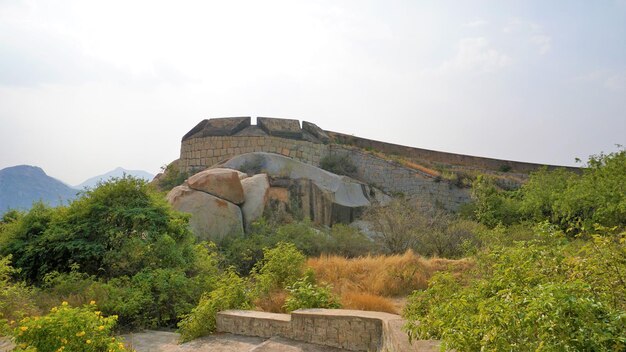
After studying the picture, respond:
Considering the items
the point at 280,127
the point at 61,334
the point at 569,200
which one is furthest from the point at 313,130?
the point at 61,334

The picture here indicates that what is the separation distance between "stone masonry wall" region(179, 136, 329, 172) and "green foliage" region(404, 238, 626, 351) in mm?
17207

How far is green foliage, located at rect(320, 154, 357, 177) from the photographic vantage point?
2177 centimetres

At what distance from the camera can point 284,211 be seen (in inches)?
598

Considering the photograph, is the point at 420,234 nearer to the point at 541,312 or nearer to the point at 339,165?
the point at 339,165

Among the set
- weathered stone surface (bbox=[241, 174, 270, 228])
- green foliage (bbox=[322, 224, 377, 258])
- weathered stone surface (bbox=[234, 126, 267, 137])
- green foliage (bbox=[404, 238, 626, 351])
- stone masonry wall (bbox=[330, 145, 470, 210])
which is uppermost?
weathered stone surface (bbox=[234, 126, 267, 137])

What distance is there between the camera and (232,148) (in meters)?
20.7

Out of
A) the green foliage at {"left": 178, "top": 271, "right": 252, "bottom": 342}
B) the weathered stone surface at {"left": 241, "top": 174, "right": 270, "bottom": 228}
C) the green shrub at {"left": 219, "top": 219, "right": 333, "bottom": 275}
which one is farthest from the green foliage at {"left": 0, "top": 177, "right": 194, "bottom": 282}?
the weathered stone surface at {"left": 241, "top": 174, "right": 270, "bottom": 228}

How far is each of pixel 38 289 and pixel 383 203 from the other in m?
13.0

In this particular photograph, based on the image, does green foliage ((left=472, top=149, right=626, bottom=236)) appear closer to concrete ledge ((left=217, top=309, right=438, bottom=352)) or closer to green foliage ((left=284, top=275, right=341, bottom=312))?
green foliage ((left=284, top=275, right=341, bottom=312))

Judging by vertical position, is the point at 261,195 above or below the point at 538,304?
above

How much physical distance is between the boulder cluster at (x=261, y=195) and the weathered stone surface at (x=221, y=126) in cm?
237

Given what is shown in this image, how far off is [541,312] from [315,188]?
47.3 feet

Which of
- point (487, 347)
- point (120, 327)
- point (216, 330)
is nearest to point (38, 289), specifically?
point (120, 327)

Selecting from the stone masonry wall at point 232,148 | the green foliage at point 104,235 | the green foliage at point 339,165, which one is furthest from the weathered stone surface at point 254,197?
the green foliage at point 339,165
